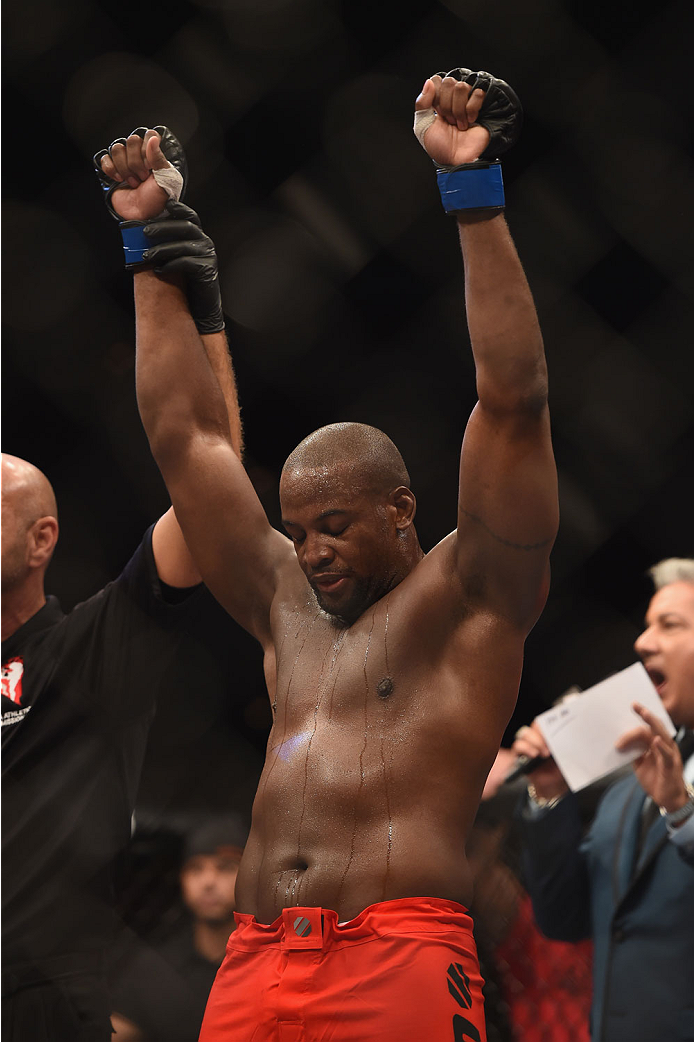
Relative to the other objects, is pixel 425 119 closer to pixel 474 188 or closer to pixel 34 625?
pixel 474 188

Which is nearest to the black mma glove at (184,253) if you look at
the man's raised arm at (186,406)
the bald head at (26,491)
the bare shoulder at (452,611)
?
the man's raised arm at (186,406)

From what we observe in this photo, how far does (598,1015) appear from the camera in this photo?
195 cm

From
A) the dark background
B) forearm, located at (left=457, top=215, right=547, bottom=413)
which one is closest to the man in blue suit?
the dark background

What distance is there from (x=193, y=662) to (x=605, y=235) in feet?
7.10

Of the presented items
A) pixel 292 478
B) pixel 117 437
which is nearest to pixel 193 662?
pixel 117 437

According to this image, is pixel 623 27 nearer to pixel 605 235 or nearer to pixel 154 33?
pixel 605 235

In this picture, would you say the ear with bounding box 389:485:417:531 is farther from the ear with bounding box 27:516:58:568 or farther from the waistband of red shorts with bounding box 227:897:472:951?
the ear with bounding box 27:516:58:568

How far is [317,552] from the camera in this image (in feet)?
4.86

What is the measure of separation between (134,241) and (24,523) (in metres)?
0.79

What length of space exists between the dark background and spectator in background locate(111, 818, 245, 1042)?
1.93 feet

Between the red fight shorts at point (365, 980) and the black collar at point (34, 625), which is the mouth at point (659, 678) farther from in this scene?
the black collar at point (34, 625)

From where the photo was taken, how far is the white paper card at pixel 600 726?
1955mm

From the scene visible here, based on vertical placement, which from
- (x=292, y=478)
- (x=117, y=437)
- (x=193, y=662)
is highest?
(x=117, y=437)

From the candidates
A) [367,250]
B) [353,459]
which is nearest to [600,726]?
[353,459]
